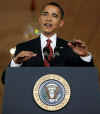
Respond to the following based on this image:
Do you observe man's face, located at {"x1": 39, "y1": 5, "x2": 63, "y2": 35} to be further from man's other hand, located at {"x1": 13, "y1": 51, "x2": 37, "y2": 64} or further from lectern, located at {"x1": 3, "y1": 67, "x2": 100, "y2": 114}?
lectern, located at {"x1": 3, "y1": 67, "x2": 100, "y2": 114}

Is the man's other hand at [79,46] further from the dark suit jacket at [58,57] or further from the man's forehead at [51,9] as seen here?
the man's forehead at [51,9]

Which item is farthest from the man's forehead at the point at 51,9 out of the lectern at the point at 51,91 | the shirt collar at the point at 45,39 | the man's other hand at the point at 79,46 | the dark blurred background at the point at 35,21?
the dark blurred background at the point at 35,21

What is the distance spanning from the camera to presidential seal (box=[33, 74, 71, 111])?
0.88m

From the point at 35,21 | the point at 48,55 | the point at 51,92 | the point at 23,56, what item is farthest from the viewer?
the point at 35,21

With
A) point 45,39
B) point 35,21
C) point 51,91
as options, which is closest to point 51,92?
point 51,91

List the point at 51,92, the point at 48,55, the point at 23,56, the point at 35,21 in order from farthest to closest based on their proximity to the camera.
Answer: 1. the point at 35,21
2. the point at 48,55
3. the point at 23,56
4. the point at 51,92

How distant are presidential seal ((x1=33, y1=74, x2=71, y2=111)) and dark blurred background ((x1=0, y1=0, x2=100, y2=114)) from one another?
7.05 ft

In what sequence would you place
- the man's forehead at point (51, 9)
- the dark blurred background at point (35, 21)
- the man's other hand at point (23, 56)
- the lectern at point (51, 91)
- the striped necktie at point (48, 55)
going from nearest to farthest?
the lectern at point (51, 91)
the man's other hand at point (23, 56)
the striped necktie at point (48, 55)
the man's forehead at point (51, 9)
the dark blurred background at point (35, 21)

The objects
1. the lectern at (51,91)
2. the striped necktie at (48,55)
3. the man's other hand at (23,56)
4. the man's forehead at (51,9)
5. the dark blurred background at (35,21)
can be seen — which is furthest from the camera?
the dark blurred background at (35,21)

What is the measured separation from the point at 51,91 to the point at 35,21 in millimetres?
2364

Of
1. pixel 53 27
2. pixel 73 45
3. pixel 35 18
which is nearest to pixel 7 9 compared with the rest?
pixel 35 18

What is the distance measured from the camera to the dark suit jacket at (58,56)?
3.75 feet

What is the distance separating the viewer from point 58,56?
116cm

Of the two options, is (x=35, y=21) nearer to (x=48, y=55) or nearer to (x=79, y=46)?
(x=48, y=55)
